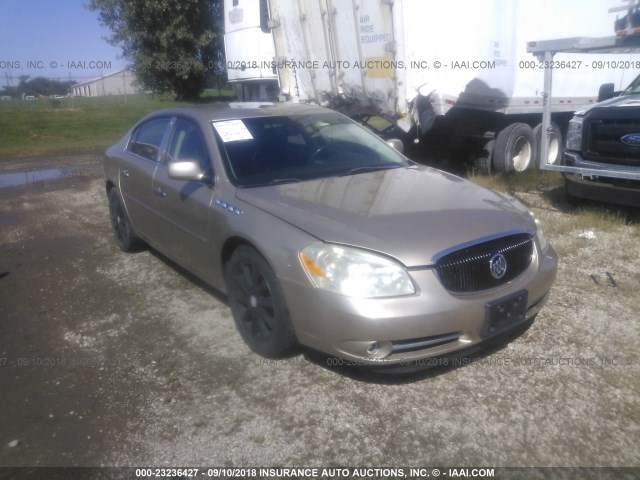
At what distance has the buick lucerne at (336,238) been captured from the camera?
3014mm

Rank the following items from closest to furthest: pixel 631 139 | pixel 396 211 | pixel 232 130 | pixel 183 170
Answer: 1. pixel 396 211
2. pixel 183 170
3. pixel 232 130
4. pixel 631 139

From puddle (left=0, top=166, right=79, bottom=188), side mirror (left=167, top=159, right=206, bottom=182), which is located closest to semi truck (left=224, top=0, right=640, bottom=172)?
side mirror (left=167, top=159, right=206, bottom=182)

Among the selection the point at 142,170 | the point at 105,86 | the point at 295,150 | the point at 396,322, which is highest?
the point at 105,86

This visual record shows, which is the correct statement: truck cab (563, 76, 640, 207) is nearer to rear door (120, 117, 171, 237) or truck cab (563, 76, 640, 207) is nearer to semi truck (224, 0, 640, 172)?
semi truck (224, 0, 640, 172)

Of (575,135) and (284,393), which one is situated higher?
(575,135)

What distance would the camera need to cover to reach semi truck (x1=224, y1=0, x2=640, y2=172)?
7227 mm

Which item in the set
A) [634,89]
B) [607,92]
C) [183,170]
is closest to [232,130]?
[183,170]

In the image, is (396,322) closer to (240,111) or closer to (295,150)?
(295,150)

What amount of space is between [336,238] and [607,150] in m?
4.45

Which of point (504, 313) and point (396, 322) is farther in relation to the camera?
point (504, 313)

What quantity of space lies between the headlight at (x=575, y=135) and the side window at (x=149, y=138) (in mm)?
4567

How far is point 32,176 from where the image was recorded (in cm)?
1242

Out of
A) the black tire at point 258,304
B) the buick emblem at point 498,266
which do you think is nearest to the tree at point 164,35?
the black tire at point 258,304

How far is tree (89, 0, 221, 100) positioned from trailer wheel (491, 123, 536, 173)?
21992 mm
